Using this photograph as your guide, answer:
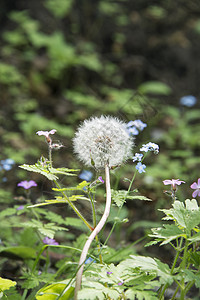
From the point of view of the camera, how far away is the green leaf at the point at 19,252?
1534 millimetres

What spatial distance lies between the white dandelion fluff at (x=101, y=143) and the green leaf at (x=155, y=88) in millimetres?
3281

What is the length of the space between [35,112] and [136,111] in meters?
2.90

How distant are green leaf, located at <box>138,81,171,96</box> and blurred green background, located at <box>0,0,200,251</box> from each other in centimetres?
1

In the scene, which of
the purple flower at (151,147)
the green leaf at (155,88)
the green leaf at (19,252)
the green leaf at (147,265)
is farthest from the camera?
the green leaf at (155,88)

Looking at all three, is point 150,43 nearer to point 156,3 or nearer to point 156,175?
point 156,3

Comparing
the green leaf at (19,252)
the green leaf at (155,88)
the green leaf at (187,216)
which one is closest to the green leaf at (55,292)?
the green leaf at (187,216)

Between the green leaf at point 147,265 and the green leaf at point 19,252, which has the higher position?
the green leaf at point 19,252

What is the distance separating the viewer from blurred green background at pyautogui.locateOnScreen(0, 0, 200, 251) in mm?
3732

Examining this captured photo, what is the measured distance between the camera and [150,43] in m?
5.95

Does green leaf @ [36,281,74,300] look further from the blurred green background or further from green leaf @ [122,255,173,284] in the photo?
the blurred green background

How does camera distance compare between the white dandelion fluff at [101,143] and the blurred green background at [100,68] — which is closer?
the white dandelion fluff at [101,143]

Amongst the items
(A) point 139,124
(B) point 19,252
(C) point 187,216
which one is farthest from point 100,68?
(C) point 187,216

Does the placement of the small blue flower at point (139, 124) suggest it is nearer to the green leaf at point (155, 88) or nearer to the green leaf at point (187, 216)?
the green leaf at point (187, 216)

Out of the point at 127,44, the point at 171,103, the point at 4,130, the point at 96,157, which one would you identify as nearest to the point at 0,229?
the point at 96,157
